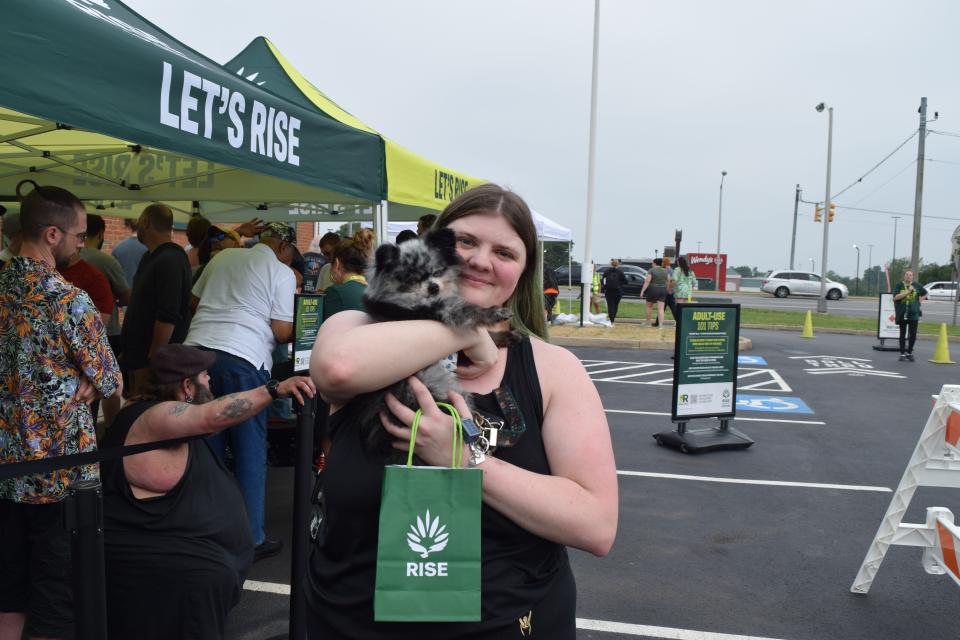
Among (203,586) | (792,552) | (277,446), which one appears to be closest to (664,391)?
(792,552)

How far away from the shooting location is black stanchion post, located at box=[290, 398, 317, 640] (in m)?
3.14

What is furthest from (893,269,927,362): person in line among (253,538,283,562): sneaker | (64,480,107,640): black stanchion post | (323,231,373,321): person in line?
(64,480,107,640): black stanchion post

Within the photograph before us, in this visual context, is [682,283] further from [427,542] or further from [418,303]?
[427,542]

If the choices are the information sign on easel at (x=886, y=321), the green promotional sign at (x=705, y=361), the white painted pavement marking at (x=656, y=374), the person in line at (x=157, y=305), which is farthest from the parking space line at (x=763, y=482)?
the information sign on easel at (x=886, y=321)

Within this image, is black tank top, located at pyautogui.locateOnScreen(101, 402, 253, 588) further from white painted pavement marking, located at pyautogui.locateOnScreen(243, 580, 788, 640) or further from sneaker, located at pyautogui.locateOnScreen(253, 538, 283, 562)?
white painted pavement marking, located at pyautogui.locateOnScreen(243, 580, 788, 640)

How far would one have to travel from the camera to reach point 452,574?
128cm

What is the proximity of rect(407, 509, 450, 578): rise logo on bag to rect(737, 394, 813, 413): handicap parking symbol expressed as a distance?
9.23 m

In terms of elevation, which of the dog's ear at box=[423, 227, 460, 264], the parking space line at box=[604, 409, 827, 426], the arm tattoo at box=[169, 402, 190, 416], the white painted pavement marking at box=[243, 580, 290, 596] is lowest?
the white painted pavement marking at box=[243, 580, 290, 596]

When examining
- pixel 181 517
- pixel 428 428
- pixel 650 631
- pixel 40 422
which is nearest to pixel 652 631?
pixel 650 631

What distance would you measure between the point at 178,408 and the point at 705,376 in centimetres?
602

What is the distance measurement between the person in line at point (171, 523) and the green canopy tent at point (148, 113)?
1.07m

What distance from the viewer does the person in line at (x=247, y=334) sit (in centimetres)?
435

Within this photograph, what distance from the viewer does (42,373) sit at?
279cm

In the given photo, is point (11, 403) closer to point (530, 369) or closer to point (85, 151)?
point (530, 369)
